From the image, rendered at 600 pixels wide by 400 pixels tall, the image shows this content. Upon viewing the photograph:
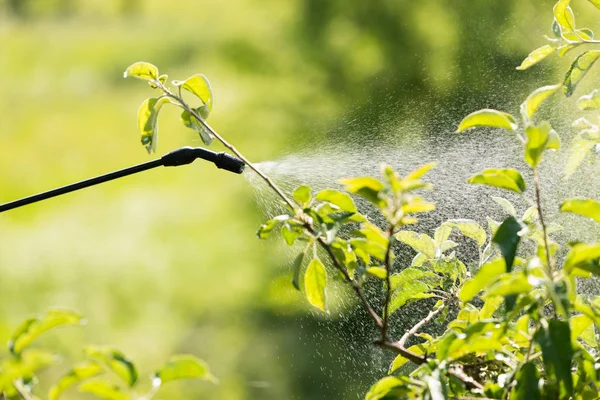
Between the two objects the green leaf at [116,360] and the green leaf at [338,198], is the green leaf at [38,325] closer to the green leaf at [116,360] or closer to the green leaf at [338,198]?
the green leaf at [116,360]

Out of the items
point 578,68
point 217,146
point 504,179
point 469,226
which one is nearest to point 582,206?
point 504,179

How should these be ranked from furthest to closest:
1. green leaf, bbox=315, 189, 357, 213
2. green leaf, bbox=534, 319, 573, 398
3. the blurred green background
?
the blurred green background
green leaf, bbox=315, 189, 357, 213
green leaf, bbox=534, 319, 573, 398

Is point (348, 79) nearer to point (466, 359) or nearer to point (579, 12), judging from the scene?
point (579, 12)

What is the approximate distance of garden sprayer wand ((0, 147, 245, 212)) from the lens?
2.59 feet

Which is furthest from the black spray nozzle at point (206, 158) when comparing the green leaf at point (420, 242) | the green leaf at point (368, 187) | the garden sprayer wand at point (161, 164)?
the green leaf at point (368, 187)

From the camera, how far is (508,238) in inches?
19.7

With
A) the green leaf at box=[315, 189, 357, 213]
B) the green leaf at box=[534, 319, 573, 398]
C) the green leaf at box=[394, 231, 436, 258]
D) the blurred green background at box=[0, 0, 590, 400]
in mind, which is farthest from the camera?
the blurred green background at box=[0, 0, 590, 400]

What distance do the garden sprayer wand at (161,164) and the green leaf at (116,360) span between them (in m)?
0.32

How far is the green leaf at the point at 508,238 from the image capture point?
493 millimetres

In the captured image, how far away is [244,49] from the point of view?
3.45m

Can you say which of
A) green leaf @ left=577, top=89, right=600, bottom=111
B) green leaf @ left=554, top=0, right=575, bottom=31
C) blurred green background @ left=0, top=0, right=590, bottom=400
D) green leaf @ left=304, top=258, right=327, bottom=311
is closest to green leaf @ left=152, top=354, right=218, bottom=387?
green leaf @ left=304, top=258, right=327, bottom=311

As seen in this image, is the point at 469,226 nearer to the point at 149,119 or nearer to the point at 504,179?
the point at 504,179

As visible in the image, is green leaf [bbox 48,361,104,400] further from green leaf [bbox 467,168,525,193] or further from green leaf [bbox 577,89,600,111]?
green leaf [bbox 577,89,600,111]

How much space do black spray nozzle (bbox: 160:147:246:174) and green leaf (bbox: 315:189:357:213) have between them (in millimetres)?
230
